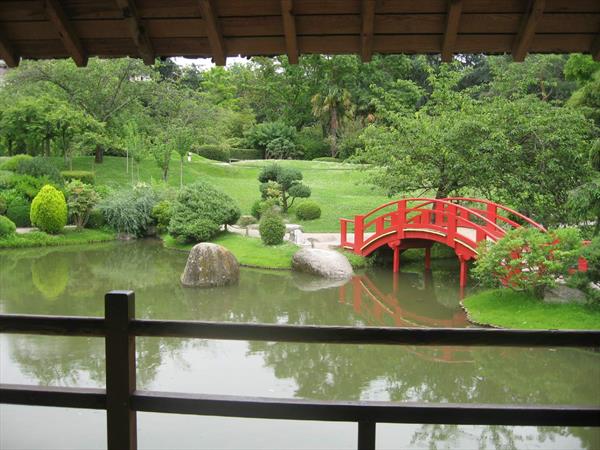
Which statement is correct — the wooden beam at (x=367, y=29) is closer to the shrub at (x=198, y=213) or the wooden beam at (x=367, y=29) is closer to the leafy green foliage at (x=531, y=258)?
the leafy green foliage at (x=531, y=258)

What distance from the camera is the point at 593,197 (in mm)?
8531

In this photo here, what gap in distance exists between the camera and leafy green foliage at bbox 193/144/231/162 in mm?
31906

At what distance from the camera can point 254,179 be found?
27453 mm

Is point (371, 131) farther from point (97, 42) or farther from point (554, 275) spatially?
point (97, 42)

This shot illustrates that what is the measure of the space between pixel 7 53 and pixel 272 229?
13174mm

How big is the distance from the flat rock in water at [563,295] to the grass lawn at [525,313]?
200 millimetres

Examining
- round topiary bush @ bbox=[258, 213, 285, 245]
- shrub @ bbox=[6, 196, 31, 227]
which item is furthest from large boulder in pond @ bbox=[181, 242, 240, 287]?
shrub @ bbox=[6, 196, 31, 227]

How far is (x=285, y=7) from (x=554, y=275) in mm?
8161

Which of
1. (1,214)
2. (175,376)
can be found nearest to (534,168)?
(175,376)

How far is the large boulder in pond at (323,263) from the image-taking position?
14.3 metres

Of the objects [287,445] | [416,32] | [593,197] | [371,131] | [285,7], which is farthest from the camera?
[371,131]

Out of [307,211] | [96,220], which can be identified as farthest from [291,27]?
[96,220]

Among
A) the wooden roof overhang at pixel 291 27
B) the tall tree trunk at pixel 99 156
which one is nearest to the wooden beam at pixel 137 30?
the wooden roof overhang at pixel 291 27

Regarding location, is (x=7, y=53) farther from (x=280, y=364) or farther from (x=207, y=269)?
(x=207, y=269)
